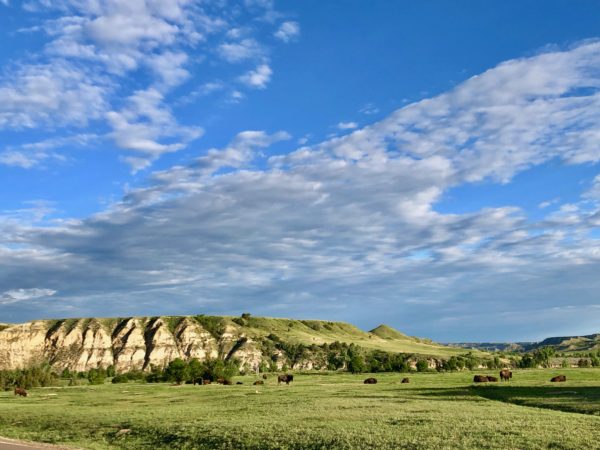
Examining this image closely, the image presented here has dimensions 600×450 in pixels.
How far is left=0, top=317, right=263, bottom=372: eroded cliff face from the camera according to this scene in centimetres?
17675

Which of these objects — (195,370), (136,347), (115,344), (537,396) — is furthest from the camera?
(115,344)

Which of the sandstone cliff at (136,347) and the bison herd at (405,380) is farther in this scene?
the sandstone cliff at (136,347)

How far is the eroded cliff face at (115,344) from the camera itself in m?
177

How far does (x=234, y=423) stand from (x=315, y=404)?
13238mm

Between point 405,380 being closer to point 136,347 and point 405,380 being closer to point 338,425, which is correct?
point 338,425

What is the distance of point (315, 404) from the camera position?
45844 mm

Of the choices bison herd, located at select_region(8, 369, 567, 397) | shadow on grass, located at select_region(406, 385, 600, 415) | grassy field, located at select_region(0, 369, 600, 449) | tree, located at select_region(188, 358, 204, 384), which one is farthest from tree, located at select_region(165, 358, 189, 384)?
shadow on grass, located at select_region(406, 385, 600, 415)

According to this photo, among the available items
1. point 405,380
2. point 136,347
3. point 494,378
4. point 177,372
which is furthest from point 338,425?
point 136,347

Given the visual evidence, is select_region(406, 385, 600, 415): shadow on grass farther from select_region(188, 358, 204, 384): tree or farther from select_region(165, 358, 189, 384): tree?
select_region(165, 358, 189, 384): tree

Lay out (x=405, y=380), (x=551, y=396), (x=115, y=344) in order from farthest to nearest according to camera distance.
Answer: (x=115, y=344)
(x=405, y=380)
(x=551, y=396)

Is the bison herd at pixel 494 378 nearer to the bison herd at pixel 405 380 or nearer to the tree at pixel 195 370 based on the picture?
the bison herd at pixel 405 380

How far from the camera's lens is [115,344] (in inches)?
7298

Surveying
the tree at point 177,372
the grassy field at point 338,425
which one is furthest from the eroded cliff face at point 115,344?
the grassy field at point 338,425

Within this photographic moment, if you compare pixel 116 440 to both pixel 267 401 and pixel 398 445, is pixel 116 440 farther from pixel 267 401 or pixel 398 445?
pixel 267 401
